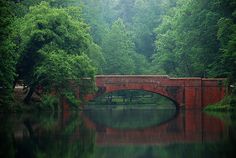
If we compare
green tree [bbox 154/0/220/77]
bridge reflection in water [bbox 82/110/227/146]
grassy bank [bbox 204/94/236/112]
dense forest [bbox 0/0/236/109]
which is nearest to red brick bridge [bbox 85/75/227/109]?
dense forest [bbox 0/0/236/109]

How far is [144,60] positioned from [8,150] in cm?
6123

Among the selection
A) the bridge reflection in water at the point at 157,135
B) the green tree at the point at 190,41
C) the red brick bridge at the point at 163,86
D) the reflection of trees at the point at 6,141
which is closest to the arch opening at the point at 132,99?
the green tree at the point at 190,41

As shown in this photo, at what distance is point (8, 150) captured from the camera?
1958 centimetres

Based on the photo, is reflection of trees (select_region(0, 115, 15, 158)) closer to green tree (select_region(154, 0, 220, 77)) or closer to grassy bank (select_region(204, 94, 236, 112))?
grassy bank (select_region(204, 94, 236, 112))

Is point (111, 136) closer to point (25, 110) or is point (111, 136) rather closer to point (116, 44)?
point (25, 110)

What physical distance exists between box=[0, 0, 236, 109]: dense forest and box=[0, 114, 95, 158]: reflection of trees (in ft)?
36.5

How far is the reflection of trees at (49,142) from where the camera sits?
749 inches

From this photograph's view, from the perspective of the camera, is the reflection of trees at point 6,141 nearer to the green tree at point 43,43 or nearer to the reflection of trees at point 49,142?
the reflection of trees at point 49,142

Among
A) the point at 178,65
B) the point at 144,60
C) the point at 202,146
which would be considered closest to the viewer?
the point at 202,146

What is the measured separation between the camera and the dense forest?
44.4 meters

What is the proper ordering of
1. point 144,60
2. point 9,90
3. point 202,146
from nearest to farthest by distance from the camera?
point 202,146, point 9,90, point 144,60

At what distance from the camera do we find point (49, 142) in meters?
22.3

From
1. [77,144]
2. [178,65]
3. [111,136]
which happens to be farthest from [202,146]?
[178,65]

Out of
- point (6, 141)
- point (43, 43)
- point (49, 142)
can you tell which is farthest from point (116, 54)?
point (49, 142)
